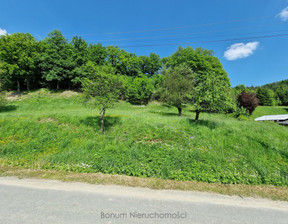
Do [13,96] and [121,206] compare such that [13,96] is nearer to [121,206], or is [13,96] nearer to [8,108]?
[8,108]

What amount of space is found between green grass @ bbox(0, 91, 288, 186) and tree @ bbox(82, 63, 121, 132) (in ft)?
8.11

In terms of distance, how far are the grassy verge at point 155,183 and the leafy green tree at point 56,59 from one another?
3293 cm

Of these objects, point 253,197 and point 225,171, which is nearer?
point 253,197

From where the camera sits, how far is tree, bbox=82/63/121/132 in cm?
915

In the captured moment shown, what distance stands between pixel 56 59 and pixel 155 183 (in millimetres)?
39929

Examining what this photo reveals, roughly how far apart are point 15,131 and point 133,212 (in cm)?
1206

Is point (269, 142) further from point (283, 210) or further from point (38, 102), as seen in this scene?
point (38, 102)

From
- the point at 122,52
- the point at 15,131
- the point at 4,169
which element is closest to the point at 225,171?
the point at 4,169

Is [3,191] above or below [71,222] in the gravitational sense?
below

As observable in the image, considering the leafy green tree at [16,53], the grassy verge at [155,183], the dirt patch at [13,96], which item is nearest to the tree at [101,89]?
the grassy verge at [155,183]

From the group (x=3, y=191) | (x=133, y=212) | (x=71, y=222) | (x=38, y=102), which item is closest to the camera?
(x=71, y=222)

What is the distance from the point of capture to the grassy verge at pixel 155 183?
14.3 ft

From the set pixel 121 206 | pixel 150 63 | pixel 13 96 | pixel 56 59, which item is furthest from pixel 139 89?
pixel 13 96

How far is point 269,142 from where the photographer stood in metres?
8.03
